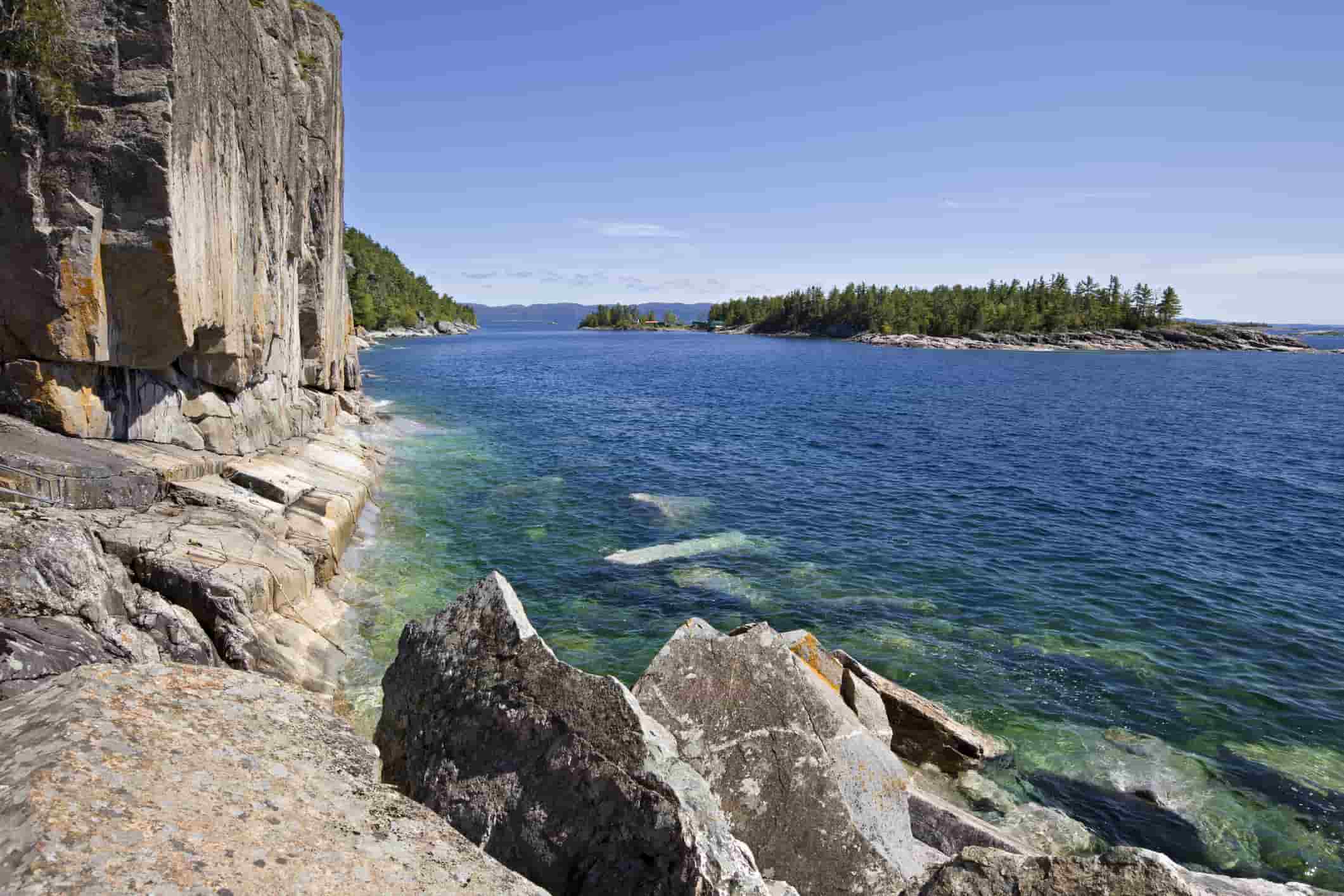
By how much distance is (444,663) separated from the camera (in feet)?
25.5

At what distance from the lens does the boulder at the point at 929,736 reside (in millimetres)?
14141

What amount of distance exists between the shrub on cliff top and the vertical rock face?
0.64ft

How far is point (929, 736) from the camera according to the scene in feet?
47.0

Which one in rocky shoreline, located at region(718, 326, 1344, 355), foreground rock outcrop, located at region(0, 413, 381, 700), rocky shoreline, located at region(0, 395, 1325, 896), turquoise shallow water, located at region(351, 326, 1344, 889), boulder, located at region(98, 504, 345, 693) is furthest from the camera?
rocky shoreline, located at region(718, 326, 1344, 355)

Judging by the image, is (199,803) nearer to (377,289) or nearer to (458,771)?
(458,771)

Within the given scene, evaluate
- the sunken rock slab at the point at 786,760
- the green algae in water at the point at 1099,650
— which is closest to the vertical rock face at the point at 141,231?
the sunken rock slab at the point at 786,760

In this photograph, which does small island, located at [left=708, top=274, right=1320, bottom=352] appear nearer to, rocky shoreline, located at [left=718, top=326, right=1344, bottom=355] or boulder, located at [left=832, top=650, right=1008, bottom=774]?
rocky shoreline, located at [left=718, top=326, right=1344, bottom=355]

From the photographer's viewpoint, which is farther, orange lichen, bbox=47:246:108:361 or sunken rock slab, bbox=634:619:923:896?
orange lichen, bbox=47:246:108:361

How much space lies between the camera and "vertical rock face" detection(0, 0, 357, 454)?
1501 centimetres

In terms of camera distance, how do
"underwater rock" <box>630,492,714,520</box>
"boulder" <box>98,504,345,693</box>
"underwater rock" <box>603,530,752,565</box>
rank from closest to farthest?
1. "boulder" <box>98,504,345,693</box>
2. "underwater rock" <box>603,530,752,565</box>
3. "underwater rock" <box>630,492,714,520</box>

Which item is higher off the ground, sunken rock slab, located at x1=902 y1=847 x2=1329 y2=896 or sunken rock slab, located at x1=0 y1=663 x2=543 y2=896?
sunken rock slab, located at x1=0 y1=663 x2=543 y2=896

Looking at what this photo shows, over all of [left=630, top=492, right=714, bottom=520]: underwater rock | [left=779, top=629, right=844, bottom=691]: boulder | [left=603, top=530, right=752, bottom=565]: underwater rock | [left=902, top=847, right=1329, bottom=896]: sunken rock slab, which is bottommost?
[left=603, top=530, right=752, bottom=565]: underwater rock

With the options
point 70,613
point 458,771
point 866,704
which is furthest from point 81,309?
point 866,704

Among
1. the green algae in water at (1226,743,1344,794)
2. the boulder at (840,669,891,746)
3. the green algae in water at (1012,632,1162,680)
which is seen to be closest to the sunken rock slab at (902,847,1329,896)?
the boulder at (840,669,891,746)
